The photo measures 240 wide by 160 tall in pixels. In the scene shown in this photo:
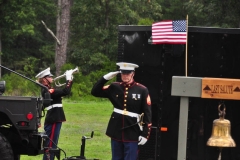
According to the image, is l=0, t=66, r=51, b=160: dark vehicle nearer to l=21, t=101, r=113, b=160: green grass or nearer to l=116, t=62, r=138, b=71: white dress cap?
l=116, t=62, r=138, b=71: white dress cap

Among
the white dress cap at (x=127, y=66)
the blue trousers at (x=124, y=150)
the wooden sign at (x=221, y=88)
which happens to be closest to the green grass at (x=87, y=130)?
the blue trousers at (x=124, y=150)

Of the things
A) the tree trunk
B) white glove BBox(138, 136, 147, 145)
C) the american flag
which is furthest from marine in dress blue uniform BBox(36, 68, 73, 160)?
the tree trunk

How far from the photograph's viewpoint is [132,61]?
33.3 feet

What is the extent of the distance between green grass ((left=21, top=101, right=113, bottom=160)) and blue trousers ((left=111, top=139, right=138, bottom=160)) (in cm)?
370

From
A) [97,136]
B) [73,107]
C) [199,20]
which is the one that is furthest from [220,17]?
[199,20]

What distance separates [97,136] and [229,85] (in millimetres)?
9344

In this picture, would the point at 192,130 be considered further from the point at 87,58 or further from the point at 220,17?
the point at 87,58

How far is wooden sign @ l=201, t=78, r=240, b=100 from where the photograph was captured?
7613 mm

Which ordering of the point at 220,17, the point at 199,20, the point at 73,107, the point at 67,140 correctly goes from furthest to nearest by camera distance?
the point at 199,20
the point at 220,17
the point at 73,107
the point at 67,140

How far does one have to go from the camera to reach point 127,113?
31.6 feet

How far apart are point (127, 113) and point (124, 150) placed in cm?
48

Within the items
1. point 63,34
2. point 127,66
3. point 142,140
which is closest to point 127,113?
point 142,140

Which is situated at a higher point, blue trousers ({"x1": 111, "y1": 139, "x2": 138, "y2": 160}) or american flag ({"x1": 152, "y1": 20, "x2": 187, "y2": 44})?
american flag ({"x1": 152, "y1": 20, "x2": 187, "y2": 44})

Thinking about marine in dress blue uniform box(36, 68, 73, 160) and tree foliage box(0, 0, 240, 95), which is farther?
tree foliage box(0, 0, 240, 95)
